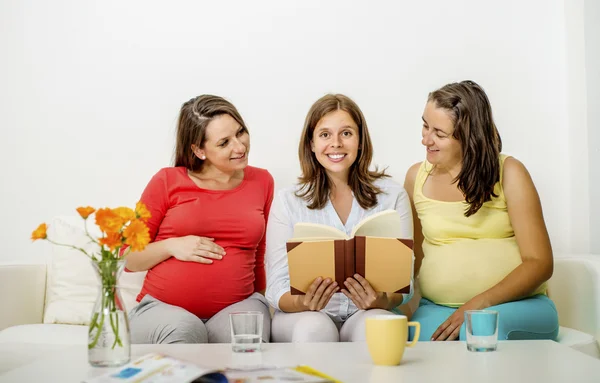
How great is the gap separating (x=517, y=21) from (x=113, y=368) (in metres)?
2.22

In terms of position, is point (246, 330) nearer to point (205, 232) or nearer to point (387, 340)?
point (387, 340)

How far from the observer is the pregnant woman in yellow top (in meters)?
2.07

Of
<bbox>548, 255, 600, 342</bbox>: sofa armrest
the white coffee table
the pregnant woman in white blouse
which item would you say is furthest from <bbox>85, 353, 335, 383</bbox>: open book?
<bbox>548, 255, 600, 342</bbox>: sofa armrest

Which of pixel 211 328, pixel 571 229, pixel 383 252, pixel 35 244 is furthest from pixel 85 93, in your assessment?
pixel 571 229

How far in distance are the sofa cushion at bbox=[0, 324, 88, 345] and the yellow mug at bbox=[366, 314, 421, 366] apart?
117cm

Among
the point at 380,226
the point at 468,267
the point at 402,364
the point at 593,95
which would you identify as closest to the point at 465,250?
the point at 468,267

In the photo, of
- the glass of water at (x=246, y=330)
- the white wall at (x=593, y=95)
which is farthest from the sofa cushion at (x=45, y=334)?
the white wall at (x=593, y=95)

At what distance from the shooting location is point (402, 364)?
1.38 meters

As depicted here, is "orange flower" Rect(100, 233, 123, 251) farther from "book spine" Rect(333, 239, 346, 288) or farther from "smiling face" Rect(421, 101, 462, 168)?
"smiling face" Rect(421, 101, 462, 168)

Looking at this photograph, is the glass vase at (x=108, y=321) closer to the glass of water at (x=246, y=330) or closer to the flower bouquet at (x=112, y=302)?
the flower bouquet at (x=112, y=302)

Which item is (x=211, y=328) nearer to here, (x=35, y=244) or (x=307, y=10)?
(x=35, y=244)

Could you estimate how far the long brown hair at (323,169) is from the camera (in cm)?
227

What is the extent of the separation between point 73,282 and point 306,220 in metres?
0.98

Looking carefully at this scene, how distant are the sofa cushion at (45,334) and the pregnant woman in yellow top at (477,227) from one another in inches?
45.1
